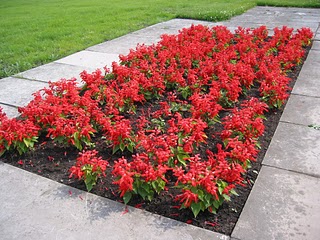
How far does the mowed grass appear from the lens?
7266mm

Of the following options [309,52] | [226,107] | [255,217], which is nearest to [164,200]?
[255,217]

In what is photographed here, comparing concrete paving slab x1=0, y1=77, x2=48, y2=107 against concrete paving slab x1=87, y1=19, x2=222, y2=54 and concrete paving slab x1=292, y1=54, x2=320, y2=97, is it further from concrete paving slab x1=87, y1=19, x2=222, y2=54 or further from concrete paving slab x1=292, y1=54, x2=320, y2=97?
concrete paving slab x1=292, y1=54, x2=320, y2=97

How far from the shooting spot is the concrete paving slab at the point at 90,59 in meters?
6.45

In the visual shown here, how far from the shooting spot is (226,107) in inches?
184

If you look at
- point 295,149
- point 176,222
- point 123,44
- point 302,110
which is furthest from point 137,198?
point 123,44

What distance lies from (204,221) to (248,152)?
83 cm

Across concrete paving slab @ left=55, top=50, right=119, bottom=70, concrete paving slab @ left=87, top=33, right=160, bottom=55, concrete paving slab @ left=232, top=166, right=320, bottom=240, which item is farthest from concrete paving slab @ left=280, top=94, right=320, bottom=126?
concrete paving slab @ left=87, top=33, right=160, bottom=55

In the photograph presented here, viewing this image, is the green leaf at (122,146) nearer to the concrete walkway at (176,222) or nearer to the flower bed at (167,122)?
the flower bed at (167,122)

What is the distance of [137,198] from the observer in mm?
3070

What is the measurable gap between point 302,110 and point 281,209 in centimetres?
204

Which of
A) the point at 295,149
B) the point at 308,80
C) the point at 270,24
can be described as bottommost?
the point at 270,24

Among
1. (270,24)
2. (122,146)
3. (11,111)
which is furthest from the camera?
(270,24)

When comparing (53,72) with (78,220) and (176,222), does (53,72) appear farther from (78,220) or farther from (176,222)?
(176,222)

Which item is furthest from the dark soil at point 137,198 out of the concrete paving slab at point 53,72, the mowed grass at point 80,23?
the mowed grass at point 80,23
